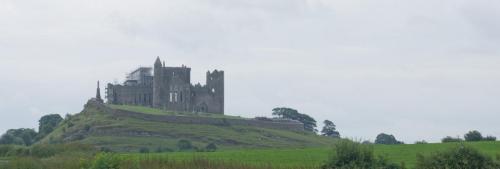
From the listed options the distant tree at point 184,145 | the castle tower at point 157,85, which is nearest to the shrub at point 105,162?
the distant tree at point 184,145

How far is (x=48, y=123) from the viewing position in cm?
18300

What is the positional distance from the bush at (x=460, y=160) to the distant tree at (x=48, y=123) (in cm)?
13116

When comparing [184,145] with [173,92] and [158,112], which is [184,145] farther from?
[173,92]

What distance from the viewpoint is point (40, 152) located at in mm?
67625

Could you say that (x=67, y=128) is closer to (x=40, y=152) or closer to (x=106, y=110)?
(x=106, y=110)

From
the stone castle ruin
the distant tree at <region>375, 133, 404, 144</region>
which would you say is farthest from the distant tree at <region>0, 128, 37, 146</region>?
the distant tree at <region>375, 133, 404, 144</region>

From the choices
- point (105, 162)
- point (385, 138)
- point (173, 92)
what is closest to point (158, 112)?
point (173, 92)

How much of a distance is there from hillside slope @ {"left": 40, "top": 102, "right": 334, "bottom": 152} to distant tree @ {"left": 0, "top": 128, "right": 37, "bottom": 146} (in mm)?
3510

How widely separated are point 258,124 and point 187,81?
18.9m

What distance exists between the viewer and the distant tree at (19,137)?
15200 cm

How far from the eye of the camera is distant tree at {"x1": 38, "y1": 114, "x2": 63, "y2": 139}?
170 meters

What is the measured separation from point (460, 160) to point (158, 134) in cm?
11316

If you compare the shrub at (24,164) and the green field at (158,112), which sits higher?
the green field at (158,112)

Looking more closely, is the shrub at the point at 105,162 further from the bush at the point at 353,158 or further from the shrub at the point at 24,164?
the bush at the point at 353,158
